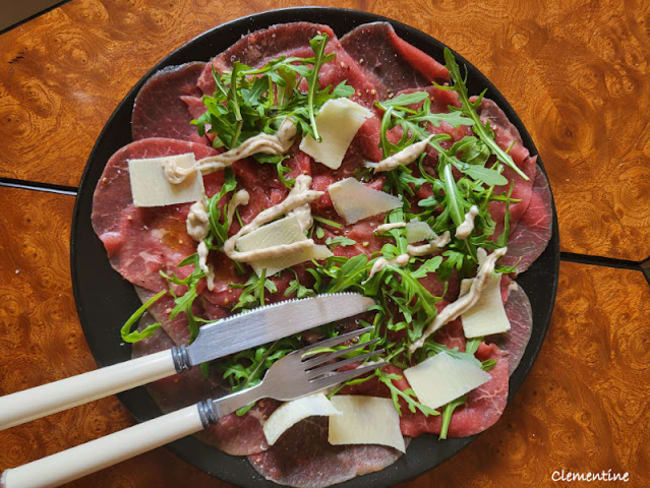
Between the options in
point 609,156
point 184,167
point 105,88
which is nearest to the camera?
point 184,167

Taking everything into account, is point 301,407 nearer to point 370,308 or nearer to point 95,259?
point 370,308

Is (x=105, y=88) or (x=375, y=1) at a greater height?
(x=375, y=1)

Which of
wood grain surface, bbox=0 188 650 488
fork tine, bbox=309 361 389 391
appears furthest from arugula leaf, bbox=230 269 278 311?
wood grain surface, bbox=0 188 650 488

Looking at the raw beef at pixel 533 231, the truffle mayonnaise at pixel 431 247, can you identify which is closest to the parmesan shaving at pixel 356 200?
the truffle mayonnaise at pixel 431 247

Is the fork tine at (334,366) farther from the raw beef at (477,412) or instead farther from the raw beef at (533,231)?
the raw beef at (533,231)

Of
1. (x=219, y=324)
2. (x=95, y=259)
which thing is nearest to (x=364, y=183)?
(x=219, y=324)

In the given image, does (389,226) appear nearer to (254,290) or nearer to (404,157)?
(404,157)
